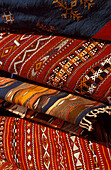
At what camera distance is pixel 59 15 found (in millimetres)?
416

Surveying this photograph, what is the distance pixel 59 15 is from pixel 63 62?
9 centimetres

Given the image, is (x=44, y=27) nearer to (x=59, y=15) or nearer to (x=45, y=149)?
(x=59, y=15)

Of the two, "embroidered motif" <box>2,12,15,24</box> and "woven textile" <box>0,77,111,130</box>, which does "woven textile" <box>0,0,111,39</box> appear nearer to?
"embroidered motif" <box>2,12,15,24</box>

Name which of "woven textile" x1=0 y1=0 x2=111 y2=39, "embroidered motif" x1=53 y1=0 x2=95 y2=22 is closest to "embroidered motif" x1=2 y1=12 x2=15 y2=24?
"woven textile" x1=0 y1=0 x2=111 y2=39

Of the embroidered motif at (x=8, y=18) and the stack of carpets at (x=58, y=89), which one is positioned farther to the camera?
the embroidered motif at (x=8, y=18)

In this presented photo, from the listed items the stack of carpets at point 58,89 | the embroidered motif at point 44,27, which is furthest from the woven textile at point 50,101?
the embroidered motif at point 44,27

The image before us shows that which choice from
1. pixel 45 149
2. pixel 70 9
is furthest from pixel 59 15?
pixel 45 149

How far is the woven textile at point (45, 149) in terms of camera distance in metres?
0.35

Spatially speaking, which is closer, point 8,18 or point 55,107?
point 55,107

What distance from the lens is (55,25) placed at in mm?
426

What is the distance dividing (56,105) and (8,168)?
177 mm

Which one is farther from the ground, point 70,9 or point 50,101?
point 70,9

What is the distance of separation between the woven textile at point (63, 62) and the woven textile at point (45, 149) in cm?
8

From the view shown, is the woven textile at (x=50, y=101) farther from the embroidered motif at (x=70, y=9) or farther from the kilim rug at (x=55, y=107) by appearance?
the embroidered motif at (x=70, y=9)
